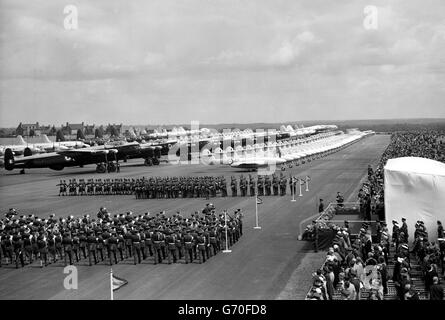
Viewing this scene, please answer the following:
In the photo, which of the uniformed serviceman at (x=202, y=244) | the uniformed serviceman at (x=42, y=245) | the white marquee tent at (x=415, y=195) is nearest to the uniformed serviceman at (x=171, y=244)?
the uniformed serviceman at (x=202, y=244)

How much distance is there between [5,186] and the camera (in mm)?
52125

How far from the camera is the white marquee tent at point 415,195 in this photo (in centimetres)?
2023

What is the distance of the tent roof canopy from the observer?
20.6m

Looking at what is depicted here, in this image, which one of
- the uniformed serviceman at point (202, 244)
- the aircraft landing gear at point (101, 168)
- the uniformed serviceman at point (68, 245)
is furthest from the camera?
the aircraft landing gear at point (101, 168)

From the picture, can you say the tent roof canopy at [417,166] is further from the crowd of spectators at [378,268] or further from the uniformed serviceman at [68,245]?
the uniformed serviceman at [68,245]

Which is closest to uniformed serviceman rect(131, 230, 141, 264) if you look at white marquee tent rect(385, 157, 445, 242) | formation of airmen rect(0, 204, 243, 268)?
formation of airmen rect(0, 204, 243, 268)

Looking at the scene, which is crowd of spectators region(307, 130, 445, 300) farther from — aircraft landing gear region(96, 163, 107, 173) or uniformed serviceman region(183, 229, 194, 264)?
aircraft landing gear region(96, 163, 107, 173)

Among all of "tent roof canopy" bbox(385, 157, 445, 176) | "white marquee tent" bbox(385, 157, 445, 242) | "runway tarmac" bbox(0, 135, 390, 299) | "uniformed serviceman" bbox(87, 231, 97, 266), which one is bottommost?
"runway tarmac" bbox(0, 135, 390, 299)

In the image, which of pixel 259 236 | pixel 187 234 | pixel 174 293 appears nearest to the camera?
pixel 174 293

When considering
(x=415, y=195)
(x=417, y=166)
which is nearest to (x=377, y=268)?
A: (x=415, y=195)

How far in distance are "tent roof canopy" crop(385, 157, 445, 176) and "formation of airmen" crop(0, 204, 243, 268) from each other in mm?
7530
